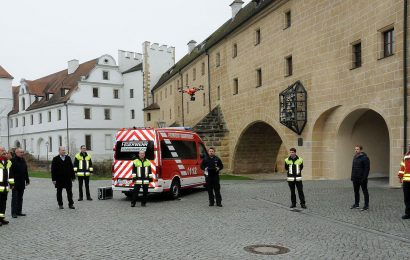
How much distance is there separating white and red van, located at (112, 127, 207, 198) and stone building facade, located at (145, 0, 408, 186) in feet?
25.6

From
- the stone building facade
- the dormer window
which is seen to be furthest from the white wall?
the stone building facade

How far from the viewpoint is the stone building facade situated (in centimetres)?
1677

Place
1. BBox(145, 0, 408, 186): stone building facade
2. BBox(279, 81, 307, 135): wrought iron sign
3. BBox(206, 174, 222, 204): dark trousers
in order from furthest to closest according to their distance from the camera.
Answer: BBox(279, 81, 307, 135): wrought iron sign → BBox(145, 0, 408, 186): stone building facade → BBox(206, 174, 222, 204): dark trousers

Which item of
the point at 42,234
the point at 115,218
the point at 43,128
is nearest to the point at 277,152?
the point at 115,218

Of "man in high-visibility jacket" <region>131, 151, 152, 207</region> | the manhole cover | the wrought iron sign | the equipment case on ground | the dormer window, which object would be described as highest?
the dormer window

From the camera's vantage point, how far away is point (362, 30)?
18.1 meters

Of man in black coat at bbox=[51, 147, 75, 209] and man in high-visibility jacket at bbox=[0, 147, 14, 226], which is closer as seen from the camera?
man in high-visibility jacket at bbox=[0, 147, 14, 226]

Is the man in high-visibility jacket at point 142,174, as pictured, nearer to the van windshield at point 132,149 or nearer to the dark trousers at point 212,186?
the van windshield at point 132,149

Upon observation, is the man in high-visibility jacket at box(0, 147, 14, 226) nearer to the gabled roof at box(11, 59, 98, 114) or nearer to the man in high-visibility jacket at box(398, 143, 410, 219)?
the man in high-visibility jacket at box(398, 143, 410, 219)

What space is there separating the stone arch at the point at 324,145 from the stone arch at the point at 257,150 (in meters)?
8.36

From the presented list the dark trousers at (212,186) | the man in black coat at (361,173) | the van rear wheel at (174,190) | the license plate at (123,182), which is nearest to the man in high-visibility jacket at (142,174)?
the license plate at (123,182)

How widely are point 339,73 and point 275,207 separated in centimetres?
903

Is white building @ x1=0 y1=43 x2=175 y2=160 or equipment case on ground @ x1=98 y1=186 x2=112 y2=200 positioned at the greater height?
white building @ x1=0 y1=43 x2=175 y2=160

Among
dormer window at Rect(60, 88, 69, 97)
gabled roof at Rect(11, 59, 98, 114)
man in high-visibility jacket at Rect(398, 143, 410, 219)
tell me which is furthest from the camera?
gabled roof at Rect(11, 59, 98, 114)
